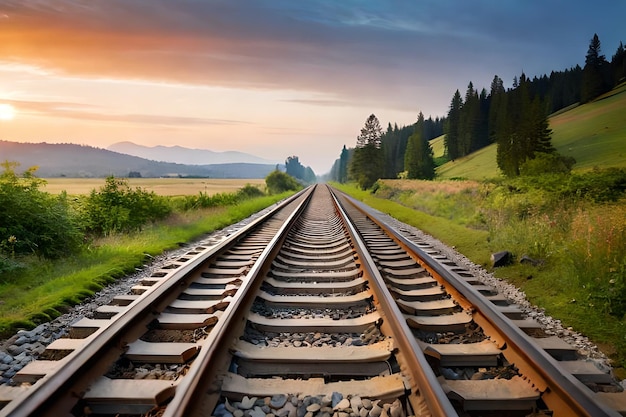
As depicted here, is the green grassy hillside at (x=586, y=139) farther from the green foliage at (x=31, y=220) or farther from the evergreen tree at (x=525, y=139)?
the green foliage at (x=31, y=220)

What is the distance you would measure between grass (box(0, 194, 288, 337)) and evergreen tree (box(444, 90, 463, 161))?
315 feet

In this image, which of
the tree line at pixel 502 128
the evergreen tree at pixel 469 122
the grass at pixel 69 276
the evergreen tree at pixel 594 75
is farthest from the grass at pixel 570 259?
the evergreen tree at pixel 594 75

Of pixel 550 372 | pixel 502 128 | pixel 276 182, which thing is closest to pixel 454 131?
pixel 502 128

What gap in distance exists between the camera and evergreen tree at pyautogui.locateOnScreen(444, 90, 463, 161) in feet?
317

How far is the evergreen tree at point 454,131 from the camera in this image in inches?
3806

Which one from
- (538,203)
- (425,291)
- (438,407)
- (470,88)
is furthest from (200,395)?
(470,88)

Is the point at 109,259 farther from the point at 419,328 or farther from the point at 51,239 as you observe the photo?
the point at 419,328

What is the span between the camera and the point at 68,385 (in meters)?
2.43

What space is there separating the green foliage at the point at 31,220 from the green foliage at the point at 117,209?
1.53 m

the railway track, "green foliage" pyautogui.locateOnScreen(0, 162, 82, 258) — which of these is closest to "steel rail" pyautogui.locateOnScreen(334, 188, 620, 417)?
the railway track

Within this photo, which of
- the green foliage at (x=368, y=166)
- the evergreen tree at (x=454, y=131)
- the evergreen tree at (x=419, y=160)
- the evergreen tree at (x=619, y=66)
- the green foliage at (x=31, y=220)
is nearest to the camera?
the green foliage at (x=31, y=220)

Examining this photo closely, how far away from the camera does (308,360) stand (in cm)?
292

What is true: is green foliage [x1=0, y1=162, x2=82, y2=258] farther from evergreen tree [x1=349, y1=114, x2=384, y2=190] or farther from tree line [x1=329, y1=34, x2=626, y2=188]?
evergreen tree [x1=349, y1=114, x2=384, y2=190]

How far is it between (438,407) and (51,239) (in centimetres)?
771
